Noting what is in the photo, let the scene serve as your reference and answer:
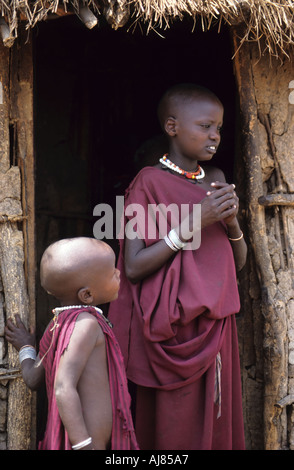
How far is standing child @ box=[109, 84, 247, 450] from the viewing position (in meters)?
2.71

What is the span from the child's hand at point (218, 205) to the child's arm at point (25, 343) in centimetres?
92

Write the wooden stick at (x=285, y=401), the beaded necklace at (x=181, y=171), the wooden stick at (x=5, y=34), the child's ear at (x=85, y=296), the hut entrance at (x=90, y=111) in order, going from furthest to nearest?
the hut entrance at (x=90, y=111) → the wooden stick at (x=285, y=401) → the beaded necklace at (x=181, y=171) → the wooden stick at (x=5, y=34) → the child's ear at (x=85, y=296)

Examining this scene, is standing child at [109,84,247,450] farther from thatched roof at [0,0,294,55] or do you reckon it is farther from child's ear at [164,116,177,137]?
thatched roof at [0,0,294,55]

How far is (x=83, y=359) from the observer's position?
7.59 ft

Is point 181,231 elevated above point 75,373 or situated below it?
above

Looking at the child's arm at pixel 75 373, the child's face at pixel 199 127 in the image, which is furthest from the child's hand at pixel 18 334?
the child's face at pixel 199 127

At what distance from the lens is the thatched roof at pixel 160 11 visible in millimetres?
2668

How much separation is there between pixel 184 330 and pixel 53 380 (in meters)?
0.67

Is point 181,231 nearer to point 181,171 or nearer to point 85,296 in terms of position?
point 181,171

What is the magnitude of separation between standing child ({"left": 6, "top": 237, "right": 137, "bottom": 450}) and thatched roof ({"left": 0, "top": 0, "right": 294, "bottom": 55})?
1.01m

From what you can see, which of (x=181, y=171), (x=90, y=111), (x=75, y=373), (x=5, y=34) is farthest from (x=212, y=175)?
(x=90, y=111)

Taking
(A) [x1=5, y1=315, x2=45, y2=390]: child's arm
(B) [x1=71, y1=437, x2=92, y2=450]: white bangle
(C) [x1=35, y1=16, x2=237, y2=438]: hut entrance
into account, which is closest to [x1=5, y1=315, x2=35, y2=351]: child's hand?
(A) [x1=5, y1=315, x2=45, y2=390]: child's arm

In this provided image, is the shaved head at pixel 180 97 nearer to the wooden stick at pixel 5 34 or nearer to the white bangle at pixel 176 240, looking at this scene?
the white bangle at pixel 176 240
